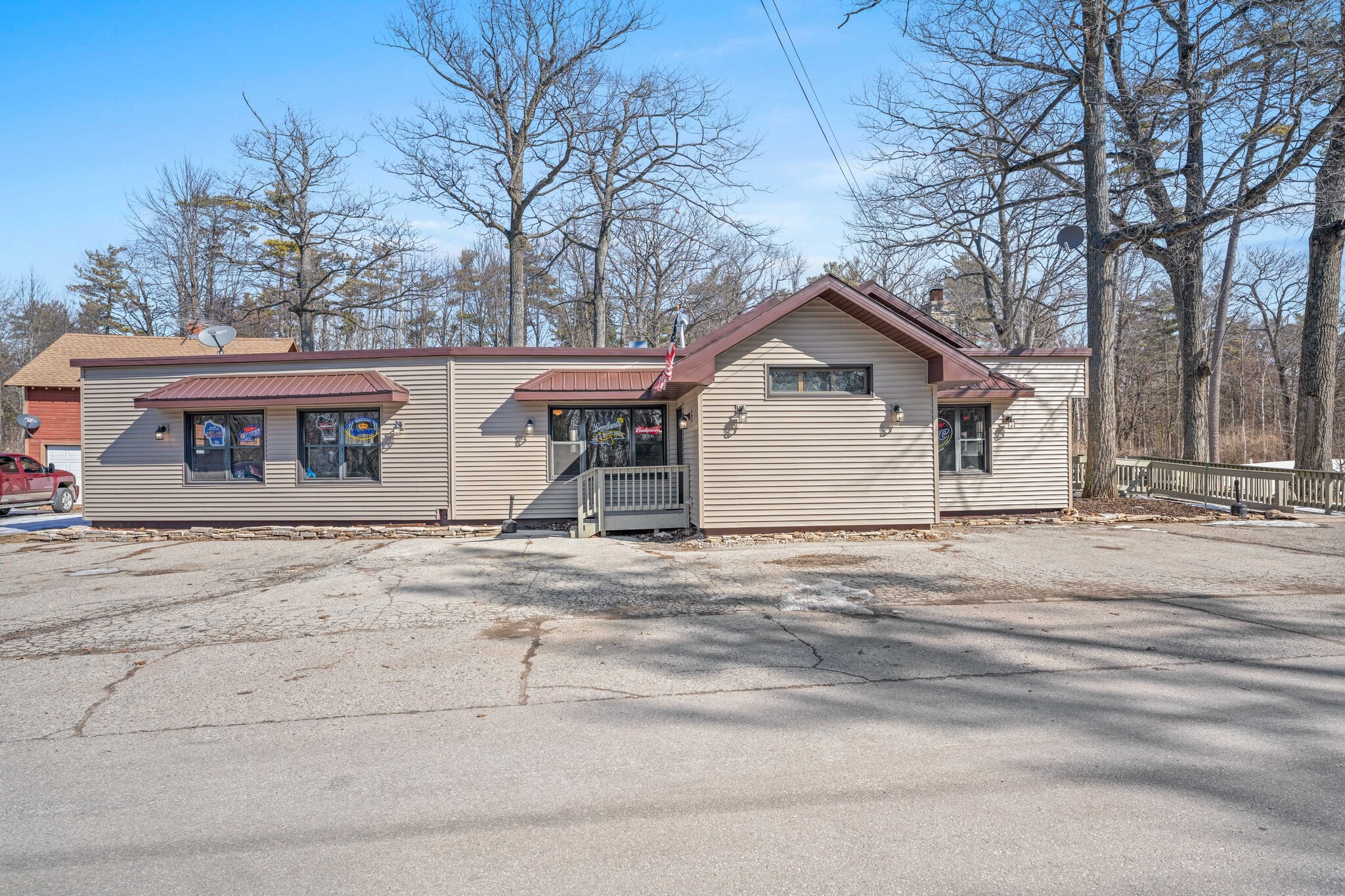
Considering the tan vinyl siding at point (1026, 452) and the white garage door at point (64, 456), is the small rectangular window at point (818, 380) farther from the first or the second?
the white garage door at point (64, 456)

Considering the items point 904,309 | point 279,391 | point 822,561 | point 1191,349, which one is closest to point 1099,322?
point 1191,349

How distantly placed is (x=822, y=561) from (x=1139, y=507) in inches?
368

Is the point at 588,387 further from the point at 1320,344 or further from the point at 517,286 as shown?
the point at 1320,344

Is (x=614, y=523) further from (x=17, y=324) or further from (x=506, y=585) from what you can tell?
(x=17, y=324)

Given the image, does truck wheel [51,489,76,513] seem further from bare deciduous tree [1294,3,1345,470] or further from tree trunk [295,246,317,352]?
bare deciduous tree [1294,3,1345,470]

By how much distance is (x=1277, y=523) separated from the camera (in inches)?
555

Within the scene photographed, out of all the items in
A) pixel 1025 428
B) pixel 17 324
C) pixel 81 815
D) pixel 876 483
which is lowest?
pixel 81 815

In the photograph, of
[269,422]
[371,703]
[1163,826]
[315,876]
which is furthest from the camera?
[269,422]

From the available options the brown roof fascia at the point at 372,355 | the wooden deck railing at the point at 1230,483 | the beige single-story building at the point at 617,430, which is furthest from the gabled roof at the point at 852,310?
the wooden deck railing at the point at 1230,483

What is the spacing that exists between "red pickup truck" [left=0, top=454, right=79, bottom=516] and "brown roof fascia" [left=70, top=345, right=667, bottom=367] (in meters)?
7.81

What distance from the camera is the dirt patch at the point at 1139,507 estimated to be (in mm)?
14992

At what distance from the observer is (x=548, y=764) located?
4.07 m

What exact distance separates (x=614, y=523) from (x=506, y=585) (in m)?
4.26

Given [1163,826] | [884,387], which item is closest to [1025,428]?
[884,387]
